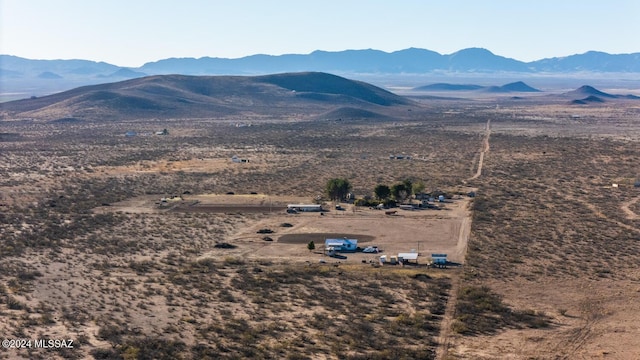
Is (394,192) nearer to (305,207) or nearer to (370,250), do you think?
(305,207)

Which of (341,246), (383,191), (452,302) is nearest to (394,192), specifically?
(383,191)

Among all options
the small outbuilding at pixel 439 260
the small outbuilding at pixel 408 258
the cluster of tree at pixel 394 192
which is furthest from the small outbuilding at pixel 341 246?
the cluster of tree at pixel 394 192

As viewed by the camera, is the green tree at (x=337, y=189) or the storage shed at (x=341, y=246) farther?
the green tree at (x=337, y=189)

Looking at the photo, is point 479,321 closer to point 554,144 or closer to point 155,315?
point 155,315

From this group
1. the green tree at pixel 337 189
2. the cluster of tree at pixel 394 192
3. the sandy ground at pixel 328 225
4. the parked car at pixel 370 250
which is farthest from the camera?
the green tree at pixel 337 189

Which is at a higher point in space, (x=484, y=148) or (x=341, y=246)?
(x=484, y=148)

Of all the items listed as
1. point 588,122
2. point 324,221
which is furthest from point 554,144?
point 324,221

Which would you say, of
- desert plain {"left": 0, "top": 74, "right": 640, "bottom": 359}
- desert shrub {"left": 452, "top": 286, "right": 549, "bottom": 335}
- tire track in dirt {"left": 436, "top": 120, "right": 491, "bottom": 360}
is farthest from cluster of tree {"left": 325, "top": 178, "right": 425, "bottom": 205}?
desert shrub {"left": 452, "top": 286, "right": 549, "bottom": 335}

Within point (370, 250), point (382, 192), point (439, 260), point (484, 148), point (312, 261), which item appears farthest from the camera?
point (484, 148)

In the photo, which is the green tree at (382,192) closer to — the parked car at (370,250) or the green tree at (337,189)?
the green tree at (337,189)

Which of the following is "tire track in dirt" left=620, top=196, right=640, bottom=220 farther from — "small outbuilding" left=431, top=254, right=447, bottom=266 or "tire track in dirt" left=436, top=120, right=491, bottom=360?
"small outbuilding" left=431, top=254, right=447, bottom=266

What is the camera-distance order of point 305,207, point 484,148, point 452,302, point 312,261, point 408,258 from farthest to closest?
point 484,148 → point 305,207 → point 312,261 → point 408,258 → point 452,302
